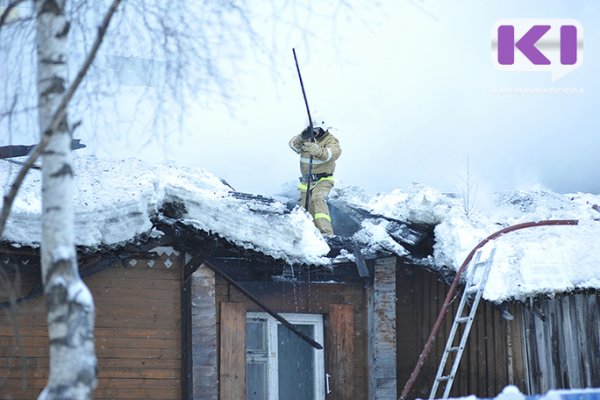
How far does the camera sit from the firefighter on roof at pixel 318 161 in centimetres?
1366

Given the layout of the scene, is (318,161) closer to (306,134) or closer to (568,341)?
(306,134)

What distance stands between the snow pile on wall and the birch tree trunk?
3.84 metres

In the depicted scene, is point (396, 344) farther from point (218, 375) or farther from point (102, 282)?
point (102, 282)

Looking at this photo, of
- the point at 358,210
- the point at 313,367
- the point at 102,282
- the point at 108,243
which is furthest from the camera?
the point at 358,210

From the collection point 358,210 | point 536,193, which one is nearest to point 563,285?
point 358,210

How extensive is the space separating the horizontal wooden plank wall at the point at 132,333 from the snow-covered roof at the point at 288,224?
837 millimetres

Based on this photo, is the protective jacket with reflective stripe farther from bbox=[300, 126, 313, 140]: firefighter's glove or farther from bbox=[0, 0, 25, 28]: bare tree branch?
bbox=[0, 0, 25, 28]: bare tree branch

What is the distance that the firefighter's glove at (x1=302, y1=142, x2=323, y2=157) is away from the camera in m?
13.8

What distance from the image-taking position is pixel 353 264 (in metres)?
12.6

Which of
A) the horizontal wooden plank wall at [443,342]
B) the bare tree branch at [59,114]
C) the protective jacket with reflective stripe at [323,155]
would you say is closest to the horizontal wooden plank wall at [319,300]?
the horizontal wooden plank wall at [443,342]

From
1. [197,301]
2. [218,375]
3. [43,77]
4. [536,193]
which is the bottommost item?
[218,375]

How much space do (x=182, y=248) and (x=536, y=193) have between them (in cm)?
625

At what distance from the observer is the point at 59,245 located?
20.0 feet

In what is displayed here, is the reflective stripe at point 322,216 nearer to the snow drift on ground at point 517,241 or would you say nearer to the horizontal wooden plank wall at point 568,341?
the snow drift on ground at point 517,241
